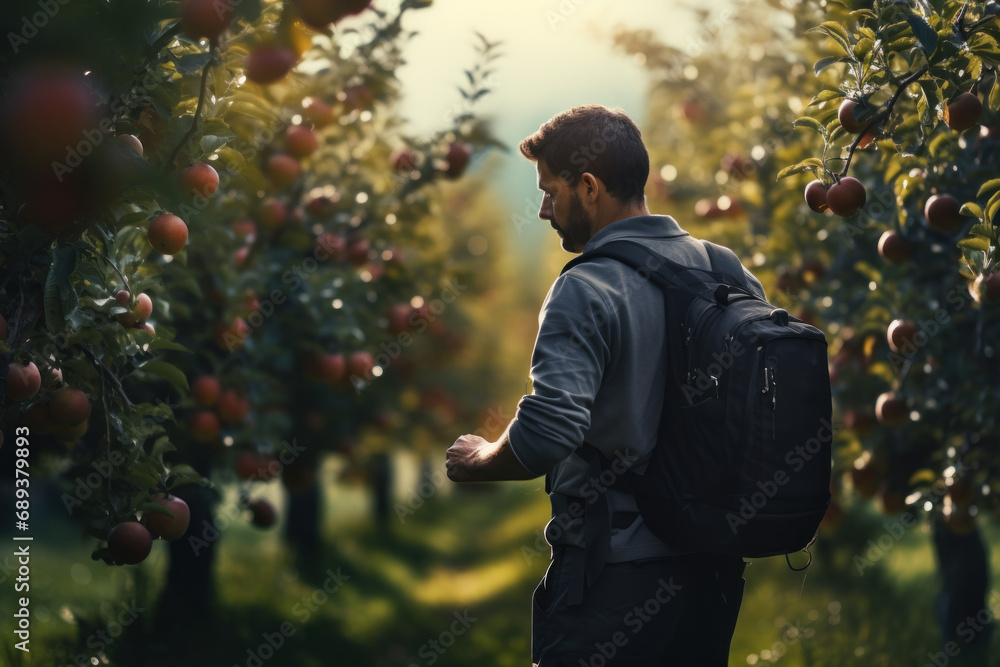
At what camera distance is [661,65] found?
6.93 m

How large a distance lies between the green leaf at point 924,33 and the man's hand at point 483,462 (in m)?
1.41

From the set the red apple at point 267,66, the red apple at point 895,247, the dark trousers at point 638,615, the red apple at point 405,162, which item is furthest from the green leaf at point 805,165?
the red apple at point 405,162

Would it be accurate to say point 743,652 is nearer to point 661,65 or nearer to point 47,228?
point 661,65

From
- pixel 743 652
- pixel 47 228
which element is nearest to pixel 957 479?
pixel 743 652

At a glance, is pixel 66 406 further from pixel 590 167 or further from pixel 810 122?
pixel 810 122

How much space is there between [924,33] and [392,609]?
6.88m

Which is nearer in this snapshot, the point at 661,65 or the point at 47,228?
the point at 47,228

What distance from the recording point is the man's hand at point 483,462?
6.43ft

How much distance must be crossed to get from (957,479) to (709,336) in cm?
250

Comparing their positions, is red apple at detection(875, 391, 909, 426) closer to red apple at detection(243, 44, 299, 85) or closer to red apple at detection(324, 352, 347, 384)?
red apple at detection(324, 352, 347, 384)

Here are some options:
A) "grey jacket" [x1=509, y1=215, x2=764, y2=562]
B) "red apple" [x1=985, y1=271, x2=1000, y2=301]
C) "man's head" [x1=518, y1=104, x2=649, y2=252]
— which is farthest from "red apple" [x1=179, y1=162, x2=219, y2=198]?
"red apple" [x1=985, y1=271, x2=1000, y2=301]

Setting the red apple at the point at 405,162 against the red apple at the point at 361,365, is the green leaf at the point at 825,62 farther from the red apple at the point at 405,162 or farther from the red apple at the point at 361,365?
the red apple at the point at 405,162

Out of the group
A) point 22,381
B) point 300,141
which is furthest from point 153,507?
point 300,141

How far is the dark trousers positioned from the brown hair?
0.94 m
